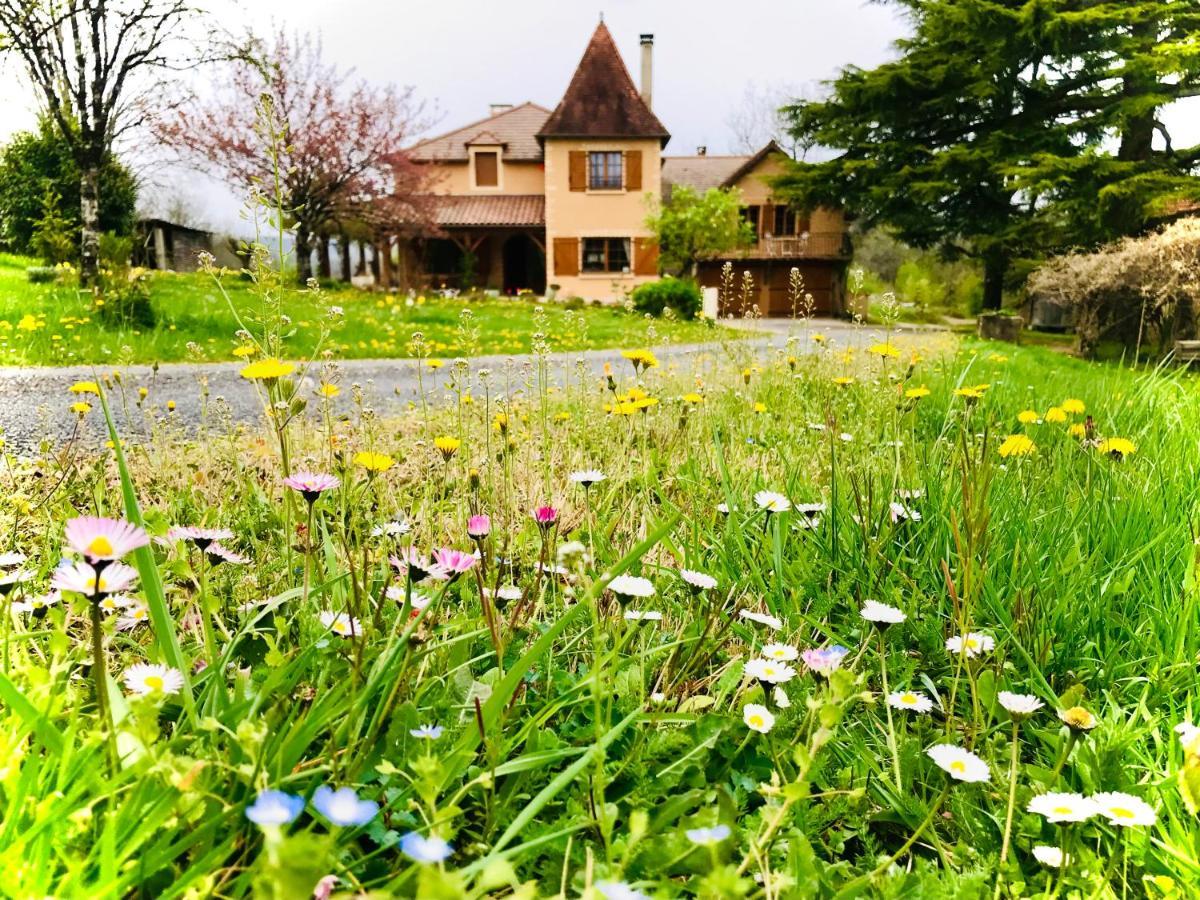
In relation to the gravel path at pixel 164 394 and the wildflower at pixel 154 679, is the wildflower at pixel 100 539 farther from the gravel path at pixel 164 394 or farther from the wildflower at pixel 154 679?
the gravel path at pixel 164 394

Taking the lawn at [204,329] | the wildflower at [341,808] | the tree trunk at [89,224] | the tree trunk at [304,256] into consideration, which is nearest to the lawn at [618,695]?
the wildflower at [341,808]

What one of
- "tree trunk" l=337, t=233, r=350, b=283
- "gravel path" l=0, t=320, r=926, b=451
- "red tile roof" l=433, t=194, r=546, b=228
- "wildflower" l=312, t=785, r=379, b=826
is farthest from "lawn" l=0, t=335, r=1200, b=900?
"tree trunk" l=337, t=233, r=350, b=283

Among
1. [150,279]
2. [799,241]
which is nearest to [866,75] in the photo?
[799,241]

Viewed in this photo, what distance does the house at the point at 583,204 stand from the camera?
850 inches

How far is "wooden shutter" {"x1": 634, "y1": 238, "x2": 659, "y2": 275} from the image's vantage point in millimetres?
21641

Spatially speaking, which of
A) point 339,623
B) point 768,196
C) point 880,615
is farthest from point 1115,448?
point 768,196

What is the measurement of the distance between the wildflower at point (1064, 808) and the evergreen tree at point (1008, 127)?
17927 mm

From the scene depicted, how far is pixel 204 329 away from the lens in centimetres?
582

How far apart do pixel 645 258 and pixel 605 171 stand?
2.73 metres

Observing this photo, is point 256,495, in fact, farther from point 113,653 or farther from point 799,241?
point 799,241

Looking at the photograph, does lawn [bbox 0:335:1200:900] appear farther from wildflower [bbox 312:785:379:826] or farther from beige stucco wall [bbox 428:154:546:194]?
beige stucco wall [bbox 428:154:546:194]

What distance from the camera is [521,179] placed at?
23625 mm

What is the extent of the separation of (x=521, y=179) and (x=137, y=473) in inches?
902

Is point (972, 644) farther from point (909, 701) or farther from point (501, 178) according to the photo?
point (501, 178)
